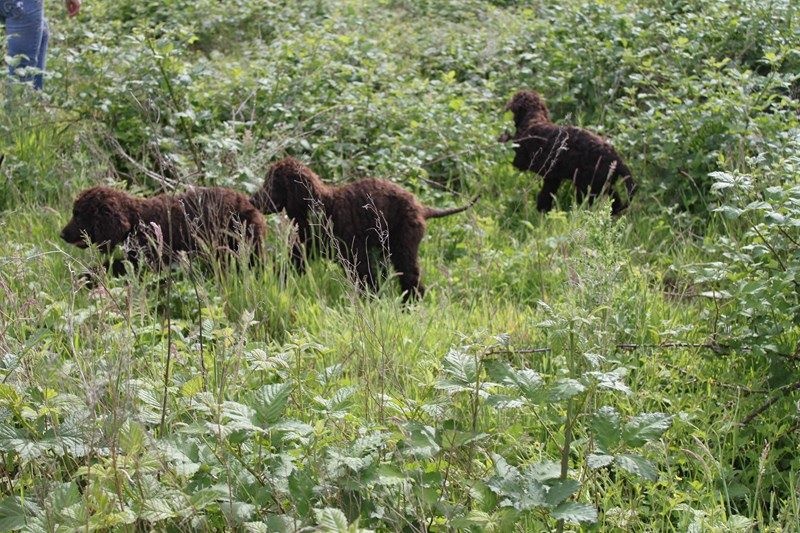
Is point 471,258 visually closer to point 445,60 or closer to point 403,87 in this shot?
point 403,87

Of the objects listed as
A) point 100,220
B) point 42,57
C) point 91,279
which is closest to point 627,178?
point 100,220

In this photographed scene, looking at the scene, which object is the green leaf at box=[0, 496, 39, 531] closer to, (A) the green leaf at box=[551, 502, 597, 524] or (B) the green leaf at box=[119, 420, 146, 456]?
(B) the green leaf at box=[119, 420, 146, 456]

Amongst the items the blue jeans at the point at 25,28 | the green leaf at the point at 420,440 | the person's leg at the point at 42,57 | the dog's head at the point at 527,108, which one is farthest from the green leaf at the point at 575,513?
the person's leg at the point at 42,57

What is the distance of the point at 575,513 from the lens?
255 centimetres

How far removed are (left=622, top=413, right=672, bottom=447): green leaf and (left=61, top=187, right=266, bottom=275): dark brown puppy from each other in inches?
111

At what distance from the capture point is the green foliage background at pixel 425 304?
276 cm

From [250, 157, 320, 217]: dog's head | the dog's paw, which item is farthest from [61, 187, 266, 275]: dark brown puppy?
the dog's paw

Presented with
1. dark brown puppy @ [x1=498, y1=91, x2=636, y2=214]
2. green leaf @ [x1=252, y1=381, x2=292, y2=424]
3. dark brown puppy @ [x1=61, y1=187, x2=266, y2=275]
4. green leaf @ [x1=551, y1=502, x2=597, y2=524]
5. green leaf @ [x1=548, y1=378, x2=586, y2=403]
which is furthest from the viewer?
dark brown puppy @ [x1=498, y1=91, x2=636, y2=214]

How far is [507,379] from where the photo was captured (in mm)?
2775

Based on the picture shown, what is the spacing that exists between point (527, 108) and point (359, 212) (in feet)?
7.46

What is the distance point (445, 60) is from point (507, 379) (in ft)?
22.2

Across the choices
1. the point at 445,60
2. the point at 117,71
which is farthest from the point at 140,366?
the point at 445,60

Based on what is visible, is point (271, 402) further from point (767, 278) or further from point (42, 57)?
point (42, 57)

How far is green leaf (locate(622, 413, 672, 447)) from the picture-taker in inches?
105
